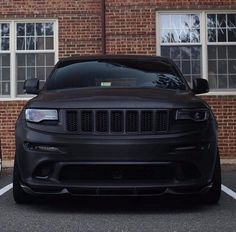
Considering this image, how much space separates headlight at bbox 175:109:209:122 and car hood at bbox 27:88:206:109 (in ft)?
0.17

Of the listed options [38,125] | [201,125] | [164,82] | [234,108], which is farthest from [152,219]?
[234,108]

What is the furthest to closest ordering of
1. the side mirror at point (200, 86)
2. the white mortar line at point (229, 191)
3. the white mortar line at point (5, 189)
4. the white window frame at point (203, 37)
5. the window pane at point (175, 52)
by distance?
the window pane at point (175, 52)
the white window frame at point (203, 37)
the white mortar line at point (5, 189)
the side mirror at point (200, 86)
the white mortar line at point (229, 191)

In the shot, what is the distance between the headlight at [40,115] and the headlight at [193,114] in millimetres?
1217

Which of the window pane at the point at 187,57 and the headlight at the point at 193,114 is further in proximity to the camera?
the window pane at the point at 187,57

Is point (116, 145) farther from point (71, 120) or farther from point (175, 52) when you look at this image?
point (175, 52)

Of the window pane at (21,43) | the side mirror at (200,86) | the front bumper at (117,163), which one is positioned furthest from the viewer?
the window pane at (21,43)

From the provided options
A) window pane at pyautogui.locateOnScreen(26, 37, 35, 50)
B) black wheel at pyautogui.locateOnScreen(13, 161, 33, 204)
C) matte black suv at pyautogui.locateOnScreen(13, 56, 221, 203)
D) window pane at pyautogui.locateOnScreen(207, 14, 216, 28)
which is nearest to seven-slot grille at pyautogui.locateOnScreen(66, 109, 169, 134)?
matte black suv at pyautogui.locateOnScreen(13, 56, 221, 203)

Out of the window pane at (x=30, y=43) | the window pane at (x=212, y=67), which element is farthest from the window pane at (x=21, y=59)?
the window pane at (x=212, y=67)

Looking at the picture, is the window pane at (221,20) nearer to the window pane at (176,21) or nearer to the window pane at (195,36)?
the window pane at (195,36)

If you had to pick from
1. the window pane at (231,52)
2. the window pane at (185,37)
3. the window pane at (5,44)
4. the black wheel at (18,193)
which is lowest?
the black wheel at (18,193)

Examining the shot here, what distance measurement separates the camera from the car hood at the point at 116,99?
538 cm

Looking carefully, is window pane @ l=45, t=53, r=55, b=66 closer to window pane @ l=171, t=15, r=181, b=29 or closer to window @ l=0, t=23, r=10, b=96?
window @ l=0, t=23, r=10, b=96

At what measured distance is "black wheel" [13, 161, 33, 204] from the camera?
18.6 ft

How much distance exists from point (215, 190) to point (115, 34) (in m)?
7.09
